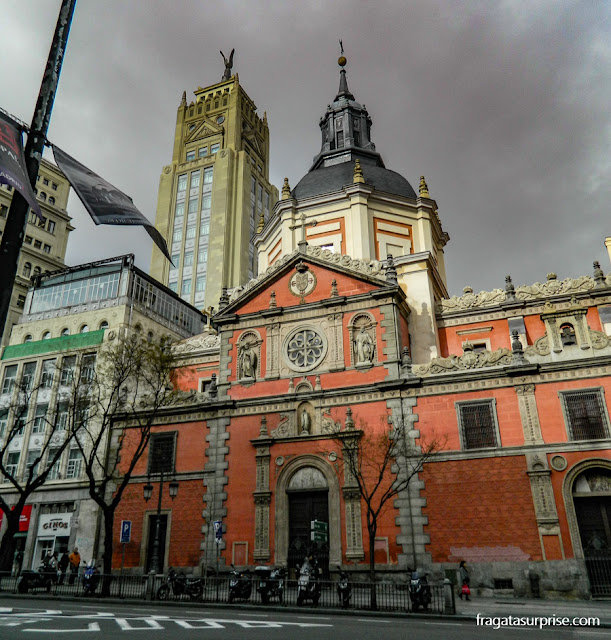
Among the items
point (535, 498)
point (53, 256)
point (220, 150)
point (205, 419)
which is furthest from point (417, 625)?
point (220, 150)

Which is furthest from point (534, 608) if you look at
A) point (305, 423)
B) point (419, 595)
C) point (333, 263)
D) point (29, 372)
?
point (29, 372)

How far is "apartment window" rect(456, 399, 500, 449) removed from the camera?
87.0ft

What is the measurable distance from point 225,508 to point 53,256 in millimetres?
44961

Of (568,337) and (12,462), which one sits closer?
(568,337)

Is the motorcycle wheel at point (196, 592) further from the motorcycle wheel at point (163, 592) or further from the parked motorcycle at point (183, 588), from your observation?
the motorcycle wheel at point (163, 592)

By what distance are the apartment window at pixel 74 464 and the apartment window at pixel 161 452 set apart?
787 cm

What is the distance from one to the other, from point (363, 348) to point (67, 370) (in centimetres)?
2241

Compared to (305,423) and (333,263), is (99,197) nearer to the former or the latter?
(305,423)

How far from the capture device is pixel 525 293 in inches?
1332

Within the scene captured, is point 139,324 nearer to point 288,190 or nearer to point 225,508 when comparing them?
point 288,190

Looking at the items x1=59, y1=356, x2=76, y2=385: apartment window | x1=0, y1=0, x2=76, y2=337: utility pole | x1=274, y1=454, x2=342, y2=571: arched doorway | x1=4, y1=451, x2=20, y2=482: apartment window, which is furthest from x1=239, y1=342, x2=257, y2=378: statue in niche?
x1=0, y1=0, x2=76, y2=337: utility pole

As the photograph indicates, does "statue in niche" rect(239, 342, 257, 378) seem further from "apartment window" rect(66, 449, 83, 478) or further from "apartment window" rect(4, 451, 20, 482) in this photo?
"apartment window" rect(4, 451, 20, 482)

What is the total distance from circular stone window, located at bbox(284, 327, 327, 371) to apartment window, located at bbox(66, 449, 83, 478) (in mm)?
16402

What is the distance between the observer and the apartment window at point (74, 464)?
3733 centimetres
